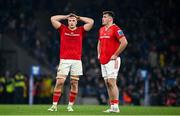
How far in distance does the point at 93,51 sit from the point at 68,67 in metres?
19.2

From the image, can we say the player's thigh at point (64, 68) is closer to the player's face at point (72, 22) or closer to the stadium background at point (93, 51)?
the player's face at point (72, 22)

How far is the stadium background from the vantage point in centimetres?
3355

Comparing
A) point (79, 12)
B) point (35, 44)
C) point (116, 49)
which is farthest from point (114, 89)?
point (79, 12)

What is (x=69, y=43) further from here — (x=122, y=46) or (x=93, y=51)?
(x=93, y=51)

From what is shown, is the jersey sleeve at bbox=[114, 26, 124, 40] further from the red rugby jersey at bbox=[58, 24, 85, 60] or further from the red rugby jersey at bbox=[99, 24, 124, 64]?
the red rugby jersey at bbox=[58, 24, 85, 60]

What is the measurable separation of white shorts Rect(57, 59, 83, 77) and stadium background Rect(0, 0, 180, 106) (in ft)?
40.9

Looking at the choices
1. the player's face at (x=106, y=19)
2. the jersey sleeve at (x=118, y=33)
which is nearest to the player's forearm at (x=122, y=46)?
the jersey sleeve at (x=118, y=33)

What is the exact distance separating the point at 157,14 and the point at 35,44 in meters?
8.80

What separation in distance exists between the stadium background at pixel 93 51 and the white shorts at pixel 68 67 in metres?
12.5

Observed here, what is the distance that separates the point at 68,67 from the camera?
19.7m

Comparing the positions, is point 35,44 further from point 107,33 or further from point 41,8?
point 107,33

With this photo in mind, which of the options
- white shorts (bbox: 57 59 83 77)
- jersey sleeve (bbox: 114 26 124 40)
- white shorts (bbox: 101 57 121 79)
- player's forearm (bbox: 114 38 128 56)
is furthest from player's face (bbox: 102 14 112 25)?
white shorts (bbox: 57 59 83 77)

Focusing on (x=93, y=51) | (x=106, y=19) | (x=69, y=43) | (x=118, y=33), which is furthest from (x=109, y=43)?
(x=93, y=51)

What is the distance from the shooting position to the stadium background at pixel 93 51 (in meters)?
33.5
